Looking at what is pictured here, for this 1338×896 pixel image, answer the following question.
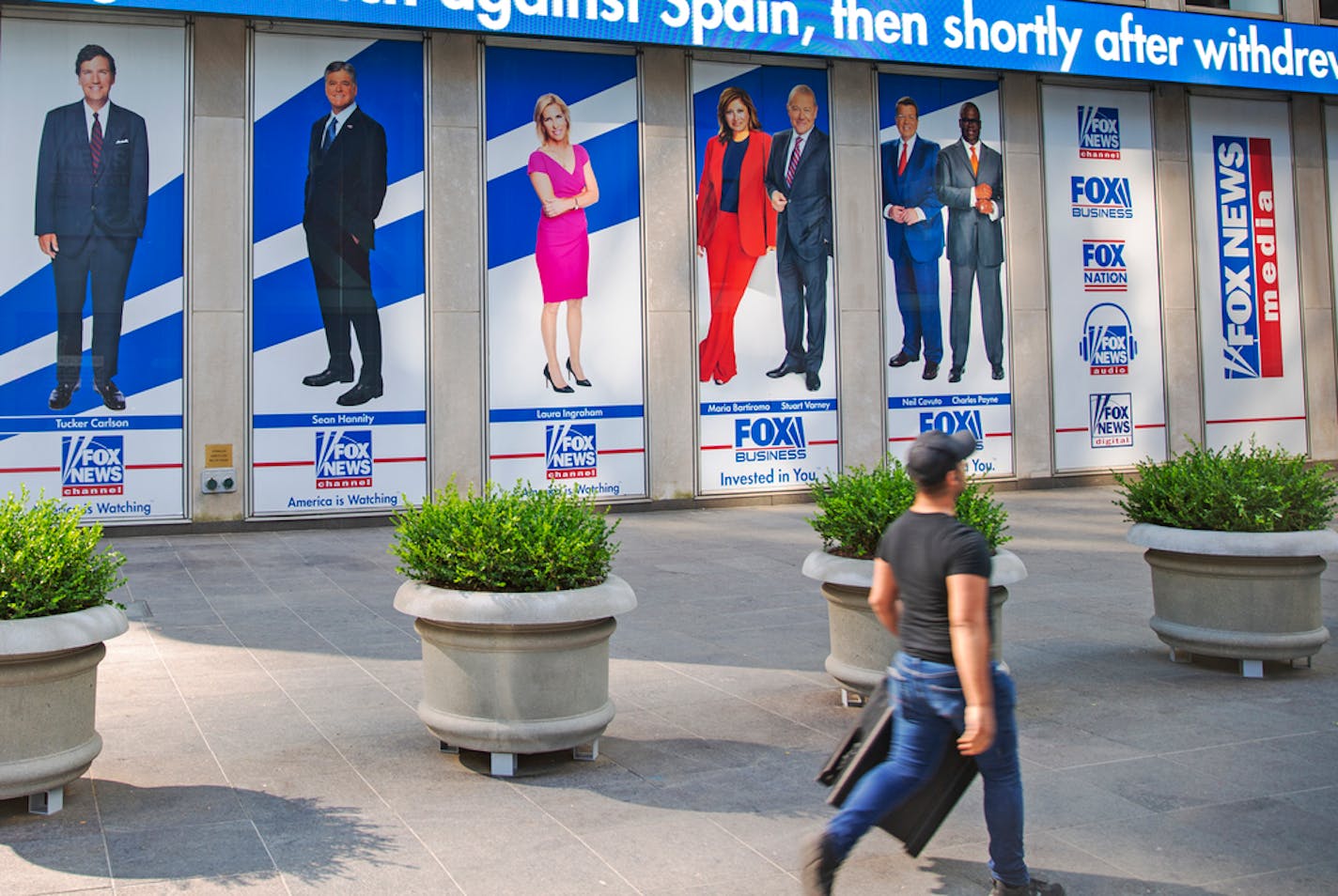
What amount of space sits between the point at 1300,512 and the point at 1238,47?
51.1ft

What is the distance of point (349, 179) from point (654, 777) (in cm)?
1234

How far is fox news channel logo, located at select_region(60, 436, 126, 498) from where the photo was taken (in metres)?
15.4

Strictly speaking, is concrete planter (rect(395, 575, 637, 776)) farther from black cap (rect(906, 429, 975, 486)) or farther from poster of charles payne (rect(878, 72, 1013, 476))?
poster of charles payne (rect(878, 72, 1013, 476))

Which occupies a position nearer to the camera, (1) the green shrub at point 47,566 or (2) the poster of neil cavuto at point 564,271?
(1) the green shrub at point 47,566

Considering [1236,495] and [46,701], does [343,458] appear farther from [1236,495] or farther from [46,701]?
[1236,495]

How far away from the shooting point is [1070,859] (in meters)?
5.04

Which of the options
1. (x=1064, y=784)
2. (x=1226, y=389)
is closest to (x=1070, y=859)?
(x=1064, y=784)

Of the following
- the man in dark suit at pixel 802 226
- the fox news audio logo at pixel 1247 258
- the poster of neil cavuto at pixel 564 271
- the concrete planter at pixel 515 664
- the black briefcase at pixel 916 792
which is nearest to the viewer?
the black briefcase at pixel 916 792

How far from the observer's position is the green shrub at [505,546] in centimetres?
610

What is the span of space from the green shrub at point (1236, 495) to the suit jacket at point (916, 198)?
A: 11168 mm

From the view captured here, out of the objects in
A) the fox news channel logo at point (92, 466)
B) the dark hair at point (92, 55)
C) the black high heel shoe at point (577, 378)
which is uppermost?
the dark hair at point (92, 55)

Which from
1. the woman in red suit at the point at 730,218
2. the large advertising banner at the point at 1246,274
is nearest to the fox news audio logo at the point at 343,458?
the woman in red suit at the point at 730,218

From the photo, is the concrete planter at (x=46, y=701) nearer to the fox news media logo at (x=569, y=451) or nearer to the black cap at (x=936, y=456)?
the black cap at (x=936, y=456)

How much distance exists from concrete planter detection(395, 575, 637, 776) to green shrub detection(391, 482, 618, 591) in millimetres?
135
